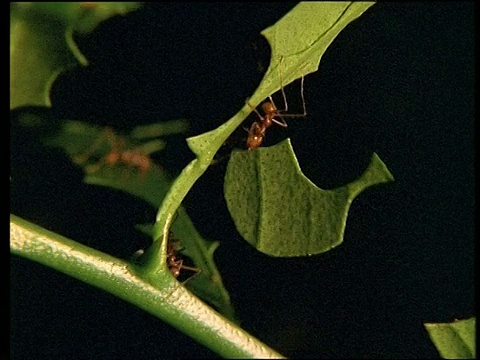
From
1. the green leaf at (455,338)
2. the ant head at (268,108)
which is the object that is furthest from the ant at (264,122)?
the green leaf at (455,338)

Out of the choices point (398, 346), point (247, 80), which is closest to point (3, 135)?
point (247, 80)

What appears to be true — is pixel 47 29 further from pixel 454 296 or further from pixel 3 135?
pixel 454 296

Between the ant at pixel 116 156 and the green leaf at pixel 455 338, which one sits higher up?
the ant at pixel 116 156

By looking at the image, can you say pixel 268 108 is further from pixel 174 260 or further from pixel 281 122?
pixel 174 260

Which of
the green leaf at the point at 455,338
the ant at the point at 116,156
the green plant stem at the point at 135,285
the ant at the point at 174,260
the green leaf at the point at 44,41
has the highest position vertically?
the green leaf at the point at 44,41

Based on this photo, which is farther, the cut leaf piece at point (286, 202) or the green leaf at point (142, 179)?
the green leaf at point (142, 179)

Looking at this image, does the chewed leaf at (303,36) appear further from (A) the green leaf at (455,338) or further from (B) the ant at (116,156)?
(A) the green leaf at (455,338)
